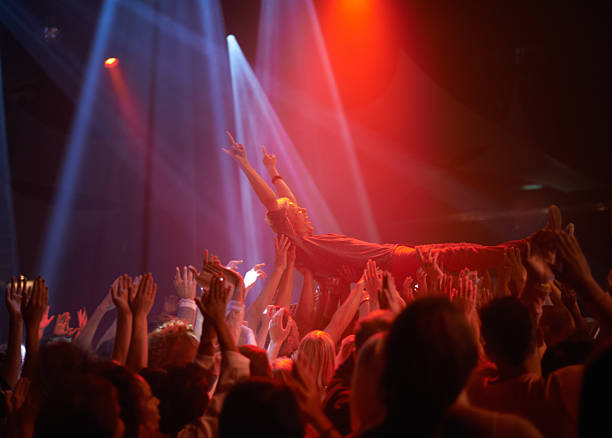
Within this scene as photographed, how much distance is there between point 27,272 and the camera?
9.18 m

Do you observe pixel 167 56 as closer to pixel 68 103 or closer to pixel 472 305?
pixel 68 103

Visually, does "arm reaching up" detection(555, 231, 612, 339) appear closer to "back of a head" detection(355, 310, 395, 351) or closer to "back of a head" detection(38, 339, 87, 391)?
"back of a head" detection(355, 310, 395, 351)

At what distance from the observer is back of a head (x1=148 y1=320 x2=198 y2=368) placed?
7.22ft

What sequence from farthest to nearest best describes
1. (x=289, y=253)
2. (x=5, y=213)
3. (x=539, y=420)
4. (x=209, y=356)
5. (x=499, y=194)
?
1. (x=5, y=213)
2. (x=499, y=194)
3. (x=289, y=253)
4. (x=209, y=356)
5. (x=539, y=420)

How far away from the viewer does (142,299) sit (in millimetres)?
2287

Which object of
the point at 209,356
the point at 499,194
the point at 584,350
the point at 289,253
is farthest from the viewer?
the point at 499,194

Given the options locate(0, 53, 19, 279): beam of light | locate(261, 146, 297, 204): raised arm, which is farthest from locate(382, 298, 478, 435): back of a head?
locate(0, 53, 19, 279): beam of light

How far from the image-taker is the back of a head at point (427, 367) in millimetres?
1065

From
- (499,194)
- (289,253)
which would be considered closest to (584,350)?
(289,253)

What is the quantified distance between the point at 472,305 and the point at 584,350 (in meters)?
0.51

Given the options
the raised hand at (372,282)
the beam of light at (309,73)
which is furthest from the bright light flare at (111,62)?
the raised hand at (372,282)

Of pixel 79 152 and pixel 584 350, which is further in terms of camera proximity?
pixel 79 152

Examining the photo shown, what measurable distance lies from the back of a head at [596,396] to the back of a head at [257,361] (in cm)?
117

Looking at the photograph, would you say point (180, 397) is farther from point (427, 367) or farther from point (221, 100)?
point (221, 100)
